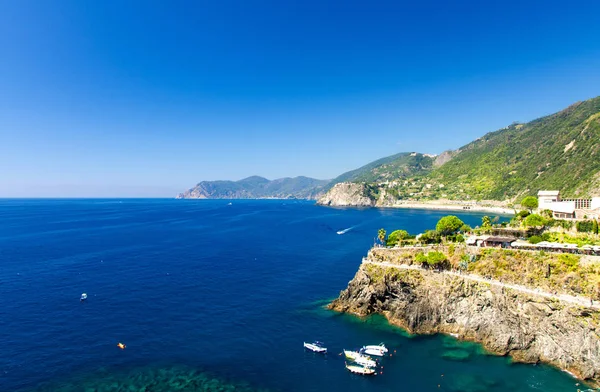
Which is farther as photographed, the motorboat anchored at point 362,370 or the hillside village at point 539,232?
the hillside village at point 539,232

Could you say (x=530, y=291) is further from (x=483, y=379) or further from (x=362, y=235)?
(x=362, y=235)

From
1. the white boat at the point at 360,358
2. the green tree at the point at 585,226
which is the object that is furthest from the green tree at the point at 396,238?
the green tree at the point at 585,226

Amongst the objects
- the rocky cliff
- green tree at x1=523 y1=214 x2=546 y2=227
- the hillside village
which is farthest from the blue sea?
green tree at x1=523 y1=214 x2=546 y2=227

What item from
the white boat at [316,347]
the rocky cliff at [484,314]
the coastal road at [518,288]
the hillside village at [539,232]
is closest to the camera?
the rocky cliff at [484,314]

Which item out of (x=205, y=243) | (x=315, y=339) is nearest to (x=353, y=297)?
(x=315, y=339)

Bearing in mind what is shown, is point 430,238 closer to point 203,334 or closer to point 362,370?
point 362,370

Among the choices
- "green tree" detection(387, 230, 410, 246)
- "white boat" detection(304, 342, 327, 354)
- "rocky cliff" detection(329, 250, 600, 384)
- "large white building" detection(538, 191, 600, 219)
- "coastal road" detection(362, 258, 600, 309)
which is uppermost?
"large white building" detection(538, 191, 600, 219)

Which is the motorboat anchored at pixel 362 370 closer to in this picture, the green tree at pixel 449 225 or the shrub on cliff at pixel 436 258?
the shrub on cliff at pixel 436 258

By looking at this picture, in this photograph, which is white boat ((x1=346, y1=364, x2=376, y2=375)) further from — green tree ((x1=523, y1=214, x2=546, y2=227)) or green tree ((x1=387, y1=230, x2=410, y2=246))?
green tree ((x1=523, y1=214, x2=546, y2=227))
